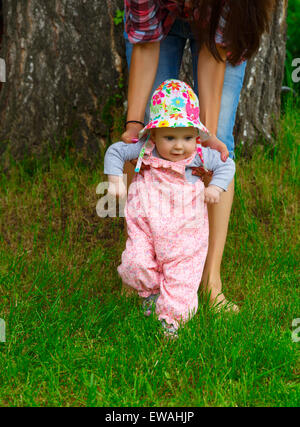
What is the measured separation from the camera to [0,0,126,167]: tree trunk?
3549 mm

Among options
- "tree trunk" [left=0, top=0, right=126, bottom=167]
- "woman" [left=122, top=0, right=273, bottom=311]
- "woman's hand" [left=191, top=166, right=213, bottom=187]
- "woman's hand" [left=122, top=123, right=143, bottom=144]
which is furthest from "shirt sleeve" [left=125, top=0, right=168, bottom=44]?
"tree trunk" [left=0, top=0, right=126, bottom=167]

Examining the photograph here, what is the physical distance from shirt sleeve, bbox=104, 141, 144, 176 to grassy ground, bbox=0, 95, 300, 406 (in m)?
0.62

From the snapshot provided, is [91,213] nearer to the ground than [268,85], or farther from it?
nearer to the ground

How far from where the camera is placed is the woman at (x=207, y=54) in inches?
102

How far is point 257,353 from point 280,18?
2.37 meters

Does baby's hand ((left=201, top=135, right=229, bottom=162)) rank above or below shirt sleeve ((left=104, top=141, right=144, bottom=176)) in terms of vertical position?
above

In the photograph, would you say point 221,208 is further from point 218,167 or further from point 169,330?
point 169,330

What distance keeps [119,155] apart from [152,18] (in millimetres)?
630

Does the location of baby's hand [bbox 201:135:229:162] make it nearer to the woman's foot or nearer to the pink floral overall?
the pink floral overall

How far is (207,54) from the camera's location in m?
2.71

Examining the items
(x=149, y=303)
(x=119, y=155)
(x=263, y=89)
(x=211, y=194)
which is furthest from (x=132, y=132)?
(x=263, y=89)
